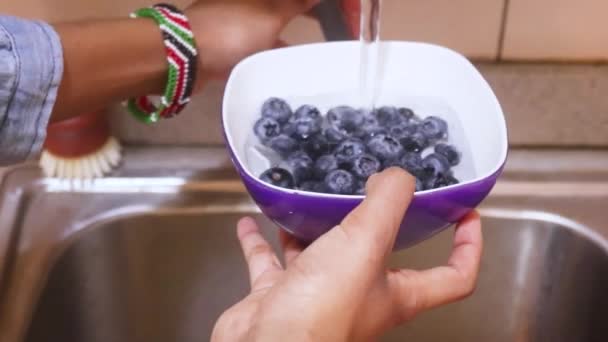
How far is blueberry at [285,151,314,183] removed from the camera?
20.5 inches

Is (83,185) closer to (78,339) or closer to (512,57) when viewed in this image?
(78,339)

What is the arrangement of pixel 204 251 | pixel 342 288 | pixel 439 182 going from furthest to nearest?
pixel 204 251
pixel 439 182
pixel 342 288

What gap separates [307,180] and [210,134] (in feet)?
0.81

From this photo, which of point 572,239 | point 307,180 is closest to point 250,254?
point 307,180

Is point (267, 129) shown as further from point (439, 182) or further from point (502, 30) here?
point (502, 30)

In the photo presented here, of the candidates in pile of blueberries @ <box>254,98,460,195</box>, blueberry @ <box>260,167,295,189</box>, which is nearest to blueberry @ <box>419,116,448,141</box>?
pile of blueberries @ <box>254,98,460,195</box>

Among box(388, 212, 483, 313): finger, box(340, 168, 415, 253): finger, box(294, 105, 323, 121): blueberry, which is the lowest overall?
box(388, 212, 483, 313): finger

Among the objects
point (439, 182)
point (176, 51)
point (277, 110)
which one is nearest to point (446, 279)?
point (439, 182)

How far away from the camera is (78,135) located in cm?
69

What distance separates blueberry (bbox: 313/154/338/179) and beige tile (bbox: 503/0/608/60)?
9.7 inches

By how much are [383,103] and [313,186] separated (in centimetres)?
12

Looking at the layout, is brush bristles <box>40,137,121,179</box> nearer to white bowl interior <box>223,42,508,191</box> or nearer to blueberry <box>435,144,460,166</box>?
white bowl interior <box>223,42,508,191</box>

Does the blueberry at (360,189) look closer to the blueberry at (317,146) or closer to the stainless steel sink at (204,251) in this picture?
the blueberry at (317,146)

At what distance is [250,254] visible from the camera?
54 cm
